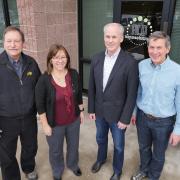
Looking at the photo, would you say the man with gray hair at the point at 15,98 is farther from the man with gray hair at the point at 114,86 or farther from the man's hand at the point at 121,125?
the man's hand at the point at 121,125

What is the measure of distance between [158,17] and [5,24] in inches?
107

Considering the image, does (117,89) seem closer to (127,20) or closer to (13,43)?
(13,43)

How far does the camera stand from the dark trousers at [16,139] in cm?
201

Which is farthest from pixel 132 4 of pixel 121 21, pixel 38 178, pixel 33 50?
pixel 38 178

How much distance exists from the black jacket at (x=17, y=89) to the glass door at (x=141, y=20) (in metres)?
2.04

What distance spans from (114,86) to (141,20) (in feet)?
6.11

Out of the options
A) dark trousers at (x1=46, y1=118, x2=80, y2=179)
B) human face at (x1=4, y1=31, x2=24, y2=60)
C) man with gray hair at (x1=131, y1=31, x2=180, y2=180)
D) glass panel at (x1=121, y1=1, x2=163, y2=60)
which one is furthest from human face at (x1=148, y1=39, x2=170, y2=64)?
glass panel at (x1=121, y1=1, x2=163, y2=60)

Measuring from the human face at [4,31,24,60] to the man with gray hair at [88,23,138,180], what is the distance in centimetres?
69

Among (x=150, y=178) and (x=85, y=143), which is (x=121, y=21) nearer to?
(x=85, y=143)

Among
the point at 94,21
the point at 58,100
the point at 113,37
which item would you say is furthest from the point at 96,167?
the point at 94,21

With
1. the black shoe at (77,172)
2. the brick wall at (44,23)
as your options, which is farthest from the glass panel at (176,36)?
the black shoe at (77,172)

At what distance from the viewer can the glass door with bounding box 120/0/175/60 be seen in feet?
10.4

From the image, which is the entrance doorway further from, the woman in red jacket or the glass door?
the woman in red jacket

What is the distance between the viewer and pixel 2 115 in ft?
6.43
